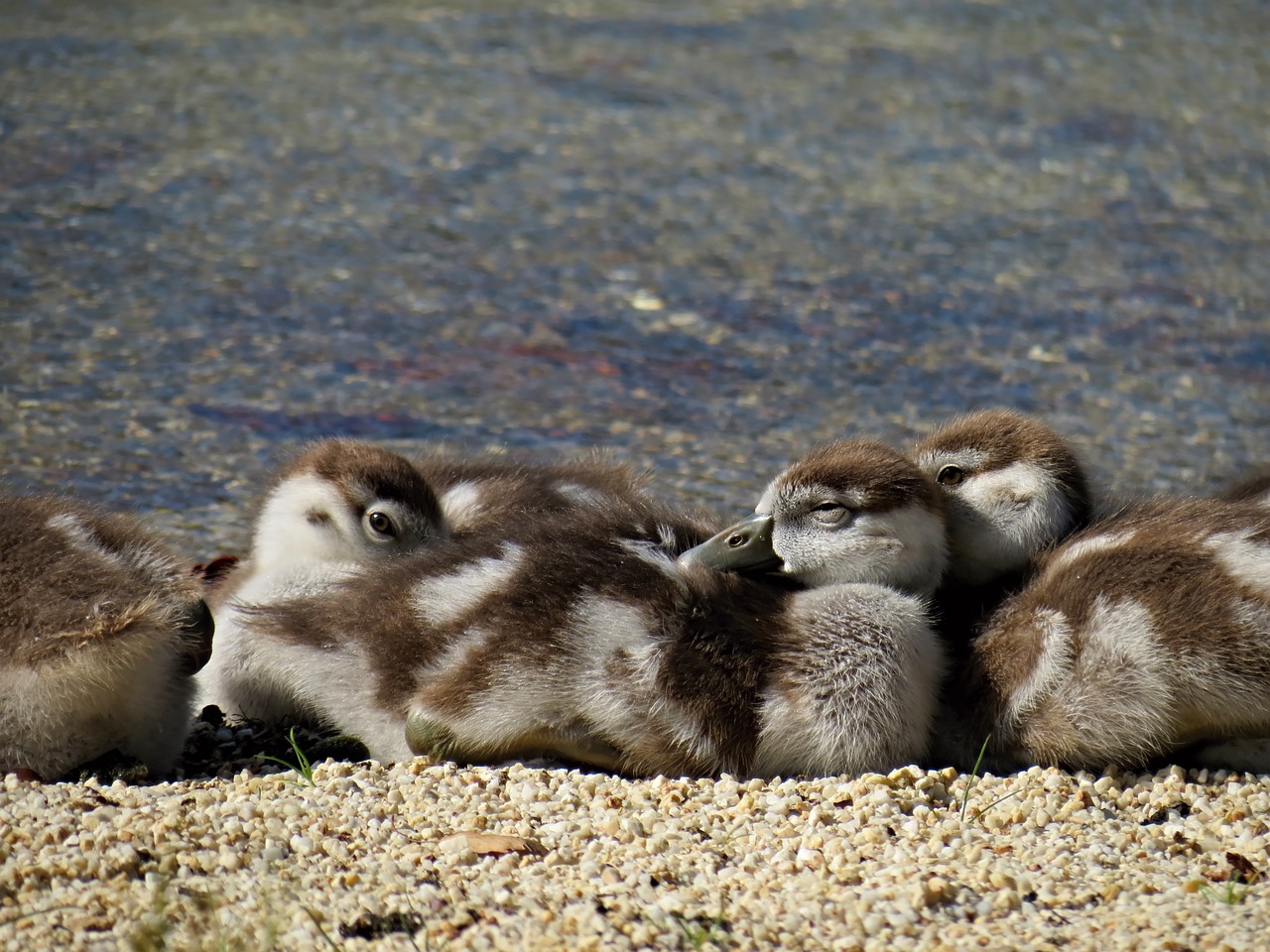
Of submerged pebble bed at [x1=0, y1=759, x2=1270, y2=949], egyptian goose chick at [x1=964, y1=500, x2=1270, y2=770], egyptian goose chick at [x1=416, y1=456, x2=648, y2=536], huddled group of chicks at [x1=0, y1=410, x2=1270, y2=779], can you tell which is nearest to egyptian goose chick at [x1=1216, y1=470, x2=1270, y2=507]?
huddled group of chicks at [x1=0, y1=410, x2=1270, y2=779]

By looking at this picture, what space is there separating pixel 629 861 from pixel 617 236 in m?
→ 5.24

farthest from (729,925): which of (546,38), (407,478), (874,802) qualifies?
(546,38)

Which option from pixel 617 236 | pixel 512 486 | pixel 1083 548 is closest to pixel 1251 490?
pixel 1083 548

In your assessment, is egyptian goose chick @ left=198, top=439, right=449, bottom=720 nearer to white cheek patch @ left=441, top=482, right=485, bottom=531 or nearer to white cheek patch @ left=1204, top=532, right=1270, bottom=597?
white cheek patch @ left=441, top=482, right=485, bottom=531

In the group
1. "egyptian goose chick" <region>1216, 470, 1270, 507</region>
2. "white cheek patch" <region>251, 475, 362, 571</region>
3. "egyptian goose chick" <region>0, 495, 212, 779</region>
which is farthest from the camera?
"white cheek patch" <region>251, 475, 362, 571</region>

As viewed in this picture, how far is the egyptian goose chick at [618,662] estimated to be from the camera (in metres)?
3.53

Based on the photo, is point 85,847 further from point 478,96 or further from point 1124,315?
point 478,96

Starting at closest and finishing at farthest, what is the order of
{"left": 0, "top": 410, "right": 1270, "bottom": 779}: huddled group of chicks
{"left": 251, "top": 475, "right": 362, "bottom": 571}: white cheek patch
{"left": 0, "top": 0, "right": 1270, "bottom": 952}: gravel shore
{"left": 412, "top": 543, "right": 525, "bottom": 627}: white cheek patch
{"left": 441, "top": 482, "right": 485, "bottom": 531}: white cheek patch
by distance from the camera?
{"left": 0, "top": 0, "right": 1270, "bottom": 952}: gravel shore < {"left": 0, "top": 410, "right": 1270, "bottom": 779}: huddled group of chicks < {"left": 412, "top": 543, "right": 525, "bottom": 627}: white cheek patch < {"left": 251, "top": 475, "right": 362, "bottom": 571}: white cheek patch < {"left": 441, "top": 482, "right": 485, "bottom": 531}: white cheek patch

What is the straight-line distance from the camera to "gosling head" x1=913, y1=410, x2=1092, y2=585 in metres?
3.93

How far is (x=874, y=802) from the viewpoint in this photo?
3307mm

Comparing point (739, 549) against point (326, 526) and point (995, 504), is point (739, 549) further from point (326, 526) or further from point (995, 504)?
point (326, 526)

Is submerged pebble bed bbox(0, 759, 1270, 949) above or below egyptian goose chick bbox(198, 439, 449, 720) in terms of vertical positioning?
above

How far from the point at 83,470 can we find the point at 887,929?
3.55 m

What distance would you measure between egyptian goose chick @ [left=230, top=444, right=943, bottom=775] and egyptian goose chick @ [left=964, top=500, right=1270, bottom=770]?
0.60 feet
